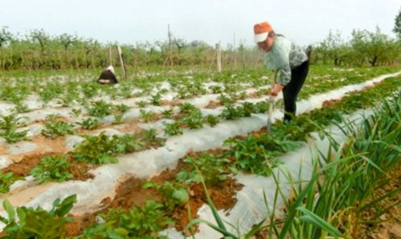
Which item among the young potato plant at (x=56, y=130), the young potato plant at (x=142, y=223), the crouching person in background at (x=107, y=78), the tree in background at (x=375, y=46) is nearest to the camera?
the young potato plant at (x=142, y=223)

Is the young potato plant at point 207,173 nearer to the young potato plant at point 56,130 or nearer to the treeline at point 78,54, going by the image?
the young potato plant at point 56,130

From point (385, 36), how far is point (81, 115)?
3241cm

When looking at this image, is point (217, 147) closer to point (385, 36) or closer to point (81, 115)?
point (81, 115)

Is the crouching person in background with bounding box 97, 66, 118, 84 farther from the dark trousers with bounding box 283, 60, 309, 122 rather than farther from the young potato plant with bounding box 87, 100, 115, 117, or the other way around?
the dark trousers with bounding box 283, 60, 309, 122

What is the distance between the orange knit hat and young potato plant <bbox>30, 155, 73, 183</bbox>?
98.0 inches

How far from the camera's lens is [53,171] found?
9.78ft

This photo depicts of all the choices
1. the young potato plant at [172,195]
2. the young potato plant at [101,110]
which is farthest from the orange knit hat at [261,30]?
the young potato plant at [101,110]

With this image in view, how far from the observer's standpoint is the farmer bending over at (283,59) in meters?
3.83

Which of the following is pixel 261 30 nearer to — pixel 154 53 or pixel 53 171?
pixel 53 171

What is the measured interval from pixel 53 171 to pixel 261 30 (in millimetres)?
2675

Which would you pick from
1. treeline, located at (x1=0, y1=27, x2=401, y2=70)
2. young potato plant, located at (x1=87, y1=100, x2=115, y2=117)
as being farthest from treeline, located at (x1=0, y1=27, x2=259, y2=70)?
young potato plant, located at (x1=87, y1=100, x2=115, y2=117)

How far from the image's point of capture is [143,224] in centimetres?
192

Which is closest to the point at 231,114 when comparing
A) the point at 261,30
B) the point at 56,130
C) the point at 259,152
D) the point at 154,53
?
the point at 261,30

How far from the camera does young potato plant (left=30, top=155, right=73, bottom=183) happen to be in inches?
116
